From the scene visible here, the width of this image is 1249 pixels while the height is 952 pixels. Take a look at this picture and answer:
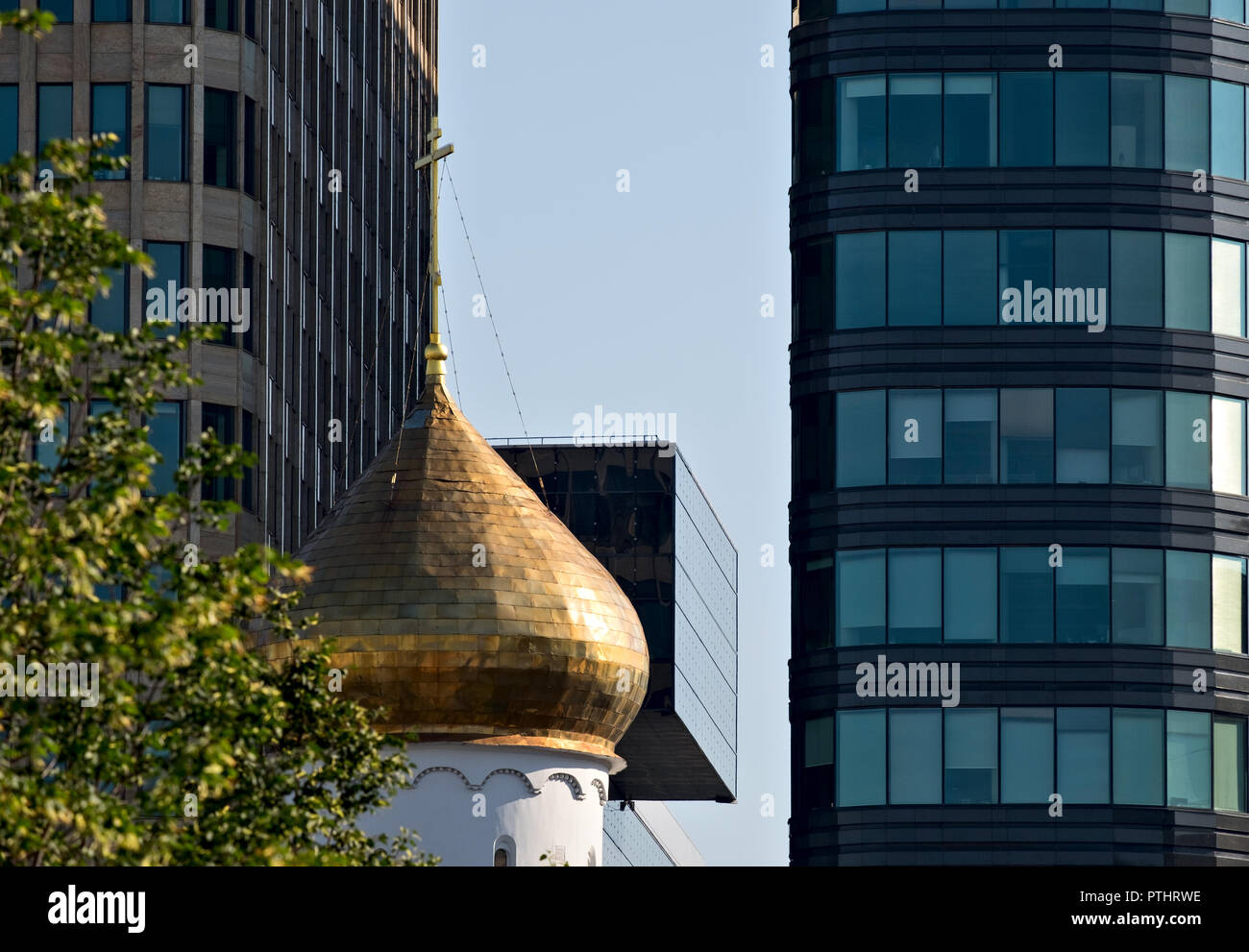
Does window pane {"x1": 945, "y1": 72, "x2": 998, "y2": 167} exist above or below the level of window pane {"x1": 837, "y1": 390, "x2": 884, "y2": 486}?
above

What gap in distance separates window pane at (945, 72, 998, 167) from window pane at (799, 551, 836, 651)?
34.8 feet

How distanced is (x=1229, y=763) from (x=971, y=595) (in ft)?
25.1

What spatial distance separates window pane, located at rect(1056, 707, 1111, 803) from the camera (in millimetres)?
74000

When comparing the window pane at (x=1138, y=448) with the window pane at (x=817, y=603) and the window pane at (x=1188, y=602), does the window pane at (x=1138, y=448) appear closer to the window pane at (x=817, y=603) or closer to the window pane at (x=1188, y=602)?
the window pane at (x=1188, y=602)

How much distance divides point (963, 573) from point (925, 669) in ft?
8.61

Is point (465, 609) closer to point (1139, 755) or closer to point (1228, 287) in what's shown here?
point (1139, 755)

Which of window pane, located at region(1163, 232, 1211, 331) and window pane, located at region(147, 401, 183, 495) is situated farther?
window pane, located at region(1163, 232, 1211, 331)

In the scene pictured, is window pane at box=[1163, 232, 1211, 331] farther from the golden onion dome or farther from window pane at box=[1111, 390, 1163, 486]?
the golden onion dome

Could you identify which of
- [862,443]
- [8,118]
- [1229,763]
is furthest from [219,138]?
[1229,763]

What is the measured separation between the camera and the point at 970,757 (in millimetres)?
74062

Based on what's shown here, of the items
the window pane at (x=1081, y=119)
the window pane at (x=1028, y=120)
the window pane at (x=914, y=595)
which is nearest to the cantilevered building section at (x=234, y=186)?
the window pane at (x=914, y=595)

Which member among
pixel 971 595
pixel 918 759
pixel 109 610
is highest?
pixel 971 595

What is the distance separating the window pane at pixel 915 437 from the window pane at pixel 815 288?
9.54 ft

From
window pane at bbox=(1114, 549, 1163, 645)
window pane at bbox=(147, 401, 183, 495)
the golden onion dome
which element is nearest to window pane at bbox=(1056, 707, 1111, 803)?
window pane at bbox=(1114, 549, 1163, 645)
